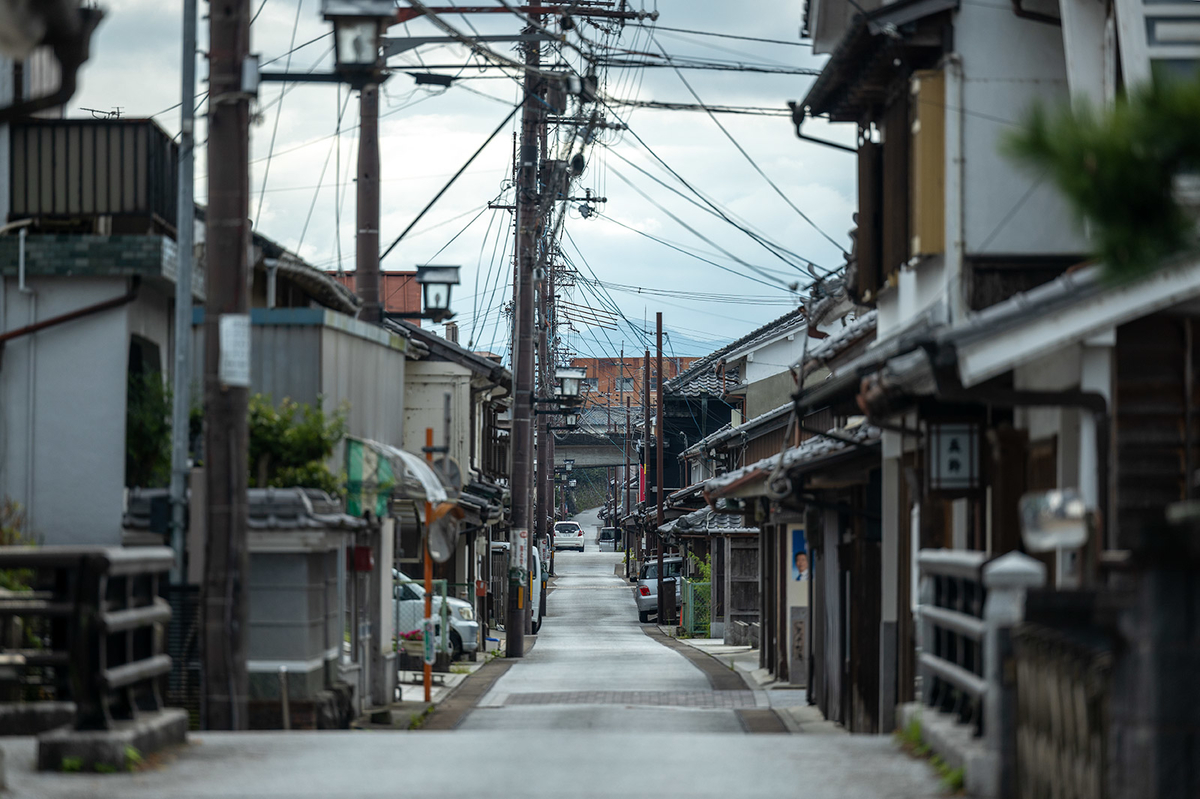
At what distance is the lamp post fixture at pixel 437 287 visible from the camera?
23406 millimetres

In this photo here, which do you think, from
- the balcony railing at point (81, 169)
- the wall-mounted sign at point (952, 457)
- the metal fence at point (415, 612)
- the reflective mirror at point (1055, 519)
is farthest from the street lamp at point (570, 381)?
the reflective mirror at point (1055, 519)

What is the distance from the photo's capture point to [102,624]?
8.76 meters

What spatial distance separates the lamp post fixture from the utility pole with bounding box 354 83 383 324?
1071mm

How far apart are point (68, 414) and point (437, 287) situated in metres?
7.70

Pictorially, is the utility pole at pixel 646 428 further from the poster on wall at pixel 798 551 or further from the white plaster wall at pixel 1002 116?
the white plaster wall at pixel 1002 116

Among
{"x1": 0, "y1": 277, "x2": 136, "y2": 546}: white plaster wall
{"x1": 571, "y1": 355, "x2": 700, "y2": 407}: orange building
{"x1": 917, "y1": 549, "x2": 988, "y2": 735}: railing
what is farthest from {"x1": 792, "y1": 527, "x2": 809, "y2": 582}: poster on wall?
{"x1": 571, "y1": 355, "x2": 700, "y2": 407}: orange building

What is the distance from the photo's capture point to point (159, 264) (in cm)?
1689

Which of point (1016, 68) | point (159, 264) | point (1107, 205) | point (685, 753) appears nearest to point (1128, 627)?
point (1107, 205)

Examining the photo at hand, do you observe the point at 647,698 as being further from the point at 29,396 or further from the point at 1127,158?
the point at 1127,158

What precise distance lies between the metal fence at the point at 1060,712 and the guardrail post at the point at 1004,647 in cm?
4

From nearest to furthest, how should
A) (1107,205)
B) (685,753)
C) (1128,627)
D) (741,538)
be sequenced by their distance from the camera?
1. (1107,205)
2. (1128,627)
3. (685,753)
4. (741,538)

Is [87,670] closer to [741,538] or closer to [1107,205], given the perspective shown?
[1107,205]

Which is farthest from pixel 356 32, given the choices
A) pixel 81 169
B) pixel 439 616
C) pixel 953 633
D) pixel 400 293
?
pixel 400 293

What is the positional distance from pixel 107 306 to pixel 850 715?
428 inches
